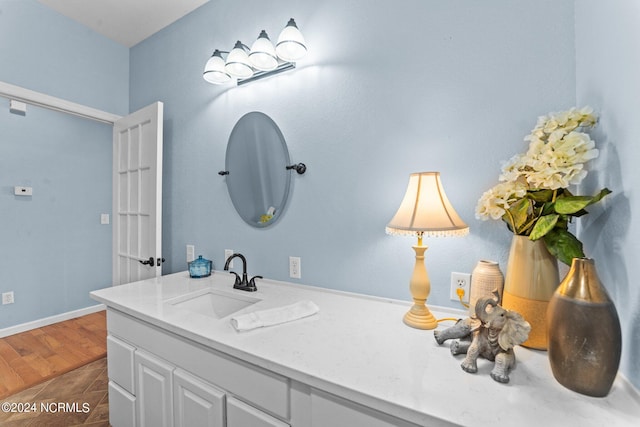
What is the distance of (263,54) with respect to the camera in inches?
59.6

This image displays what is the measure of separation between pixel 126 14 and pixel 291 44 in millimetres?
1782

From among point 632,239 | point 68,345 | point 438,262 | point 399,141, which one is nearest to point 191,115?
point 399,141

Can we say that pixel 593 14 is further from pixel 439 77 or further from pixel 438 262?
pixel 438 262

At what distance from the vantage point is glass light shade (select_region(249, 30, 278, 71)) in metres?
1.50

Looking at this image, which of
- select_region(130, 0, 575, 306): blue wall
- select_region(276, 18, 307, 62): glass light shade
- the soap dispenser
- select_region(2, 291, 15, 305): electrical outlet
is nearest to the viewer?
select_region(130, 0, 575, 306): blue wall

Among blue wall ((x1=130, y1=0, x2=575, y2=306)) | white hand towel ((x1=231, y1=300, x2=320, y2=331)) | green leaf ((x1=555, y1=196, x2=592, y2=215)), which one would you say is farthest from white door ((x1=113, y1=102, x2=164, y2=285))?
green leaf ((x1=555, y1=196, x2=592, y2=215))

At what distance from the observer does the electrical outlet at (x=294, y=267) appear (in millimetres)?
1544

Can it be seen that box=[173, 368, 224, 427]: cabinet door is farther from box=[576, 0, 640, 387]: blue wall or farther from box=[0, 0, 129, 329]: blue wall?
box=[0, 0, 129, 329]: blue wall

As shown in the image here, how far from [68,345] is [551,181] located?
10.7 feet

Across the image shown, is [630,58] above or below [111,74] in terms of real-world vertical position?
below

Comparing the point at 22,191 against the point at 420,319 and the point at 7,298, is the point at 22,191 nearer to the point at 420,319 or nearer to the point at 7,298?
the point at 7,298

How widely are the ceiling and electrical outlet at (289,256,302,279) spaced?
1.93m

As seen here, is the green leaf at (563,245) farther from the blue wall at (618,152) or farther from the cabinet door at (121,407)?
the cabinet door at (121,407)

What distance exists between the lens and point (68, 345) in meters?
2.26
